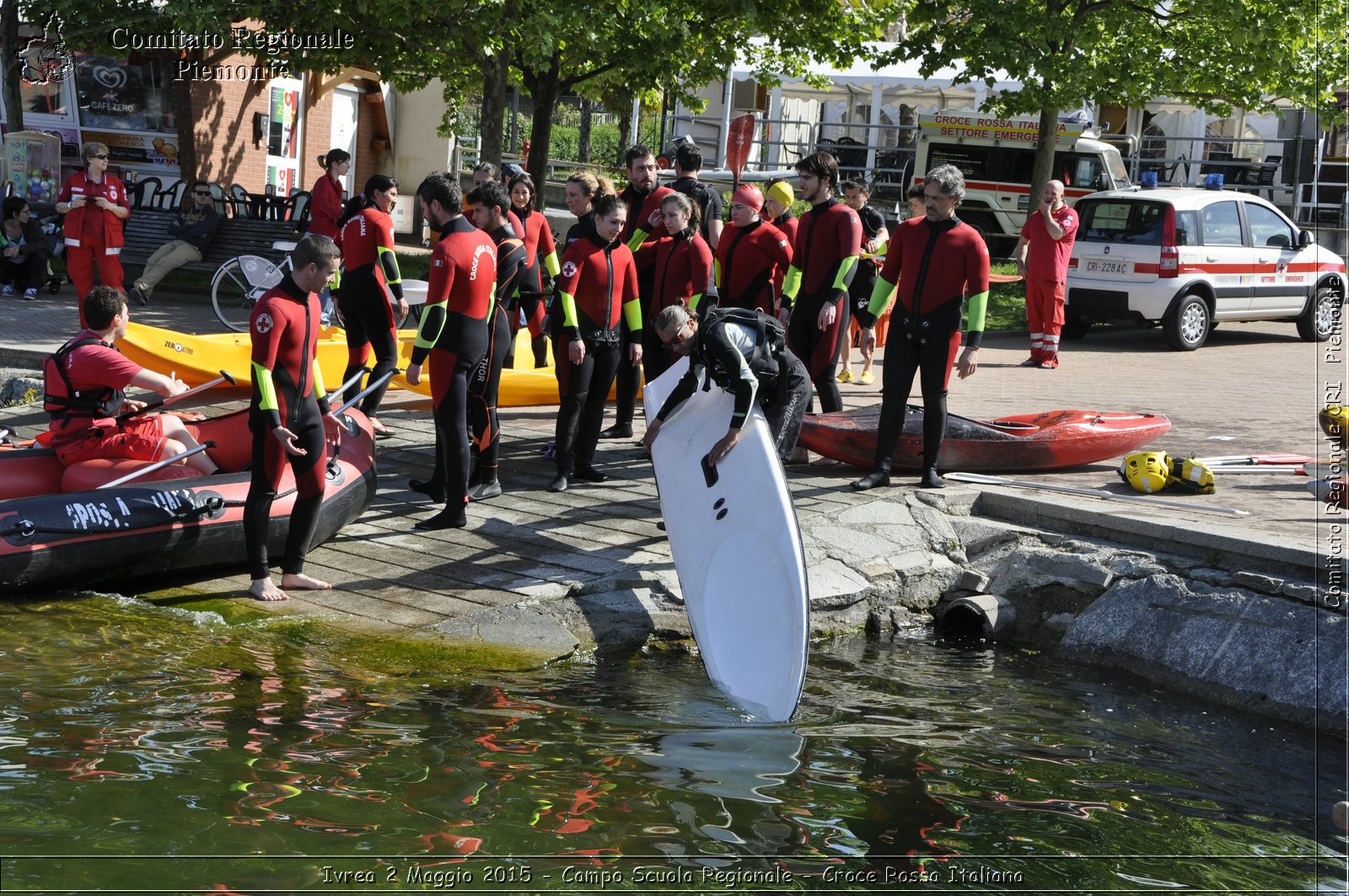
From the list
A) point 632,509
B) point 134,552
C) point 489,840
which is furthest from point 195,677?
point 632,509

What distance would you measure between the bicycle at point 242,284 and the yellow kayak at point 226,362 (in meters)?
0.98

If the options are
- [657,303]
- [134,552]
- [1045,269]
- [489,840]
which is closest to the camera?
[489,840]

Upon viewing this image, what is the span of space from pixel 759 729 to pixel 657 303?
393 centimetres

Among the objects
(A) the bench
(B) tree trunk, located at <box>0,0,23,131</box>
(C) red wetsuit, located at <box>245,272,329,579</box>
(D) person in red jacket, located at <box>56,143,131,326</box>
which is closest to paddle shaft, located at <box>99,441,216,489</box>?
(C) red wetsuit, located at <box>245,272,329,579</box>

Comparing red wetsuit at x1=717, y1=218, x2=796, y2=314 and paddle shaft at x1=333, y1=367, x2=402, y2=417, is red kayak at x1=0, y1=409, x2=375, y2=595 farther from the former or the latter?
red wetsuit at x1=717, y1=218, x2=796, y2=314

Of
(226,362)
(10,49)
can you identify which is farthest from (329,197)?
(10,49)

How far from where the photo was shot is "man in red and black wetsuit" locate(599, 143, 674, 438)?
8844 millimetres

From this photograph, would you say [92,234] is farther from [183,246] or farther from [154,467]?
[154,467]

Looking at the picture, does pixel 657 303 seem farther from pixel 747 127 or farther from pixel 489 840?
pixel 747 127

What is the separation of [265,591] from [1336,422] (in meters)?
5.70

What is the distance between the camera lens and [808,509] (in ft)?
24.6

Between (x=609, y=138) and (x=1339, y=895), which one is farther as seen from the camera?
(x=609, y=138)

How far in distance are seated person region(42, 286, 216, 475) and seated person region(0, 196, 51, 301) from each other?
9.29 m

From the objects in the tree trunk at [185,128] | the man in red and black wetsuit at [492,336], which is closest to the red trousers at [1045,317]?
the man in red and black wetsuit at [492,336]
